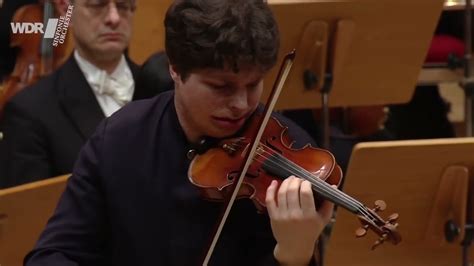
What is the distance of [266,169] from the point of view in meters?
1.47

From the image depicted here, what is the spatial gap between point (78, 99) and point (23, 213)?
17.1 inches

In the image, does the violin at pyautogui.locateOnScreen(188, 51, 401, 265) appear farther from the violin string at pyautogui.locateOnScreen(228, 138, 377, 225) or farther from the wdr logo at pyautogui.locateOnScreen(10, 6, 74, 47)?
the wdr logo at pyautogui.locateOnScreen(10, 6, 74, 47)

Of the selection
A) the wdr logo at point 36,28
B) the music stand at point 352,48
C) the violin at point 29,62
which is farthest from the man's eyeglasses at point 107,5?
the wdr logo at point 36,28

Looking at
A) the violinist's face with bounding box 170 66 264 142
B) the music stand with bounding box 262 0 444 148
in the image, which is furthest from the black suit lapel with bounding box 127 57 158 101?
the violinist's face with bounding box 170 66 264 142

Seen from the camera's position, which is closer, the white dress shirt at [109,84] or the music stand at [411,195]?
the music stand at [411,195]

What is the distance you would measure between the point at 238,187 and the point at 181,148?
0.16m

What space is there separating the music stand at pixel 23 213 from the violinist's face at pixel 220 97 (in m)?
0.53

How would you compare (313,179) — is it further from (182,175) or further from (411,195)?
(411,195)

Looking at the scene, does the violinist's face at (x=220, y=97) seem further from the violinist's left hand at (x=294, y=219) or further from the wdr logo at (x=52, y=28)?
the wdr logo at (x=52, y=28)

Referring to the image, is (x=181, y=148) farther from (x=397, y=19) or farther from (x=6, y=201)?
(x=397, y=19)

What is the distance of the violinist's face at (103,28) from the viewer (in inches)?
89.0

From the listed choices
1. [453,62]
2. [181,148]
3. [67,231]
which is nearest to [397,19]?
[453,62]

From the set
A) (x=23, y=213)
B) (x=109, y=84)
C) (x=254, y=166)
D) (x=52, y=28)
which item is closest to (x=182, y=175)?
(x=254, y=166)

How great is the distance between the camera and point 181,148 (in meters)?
1.53
